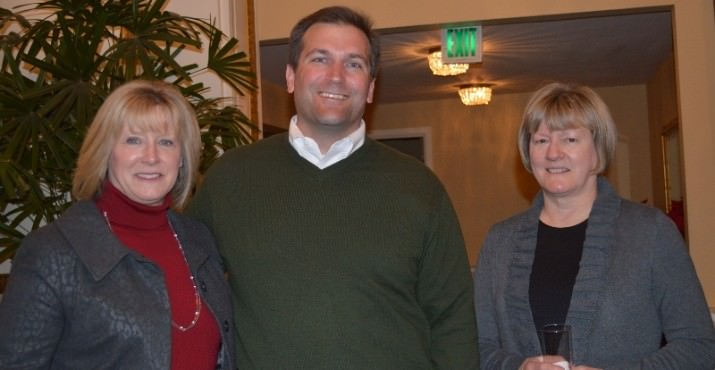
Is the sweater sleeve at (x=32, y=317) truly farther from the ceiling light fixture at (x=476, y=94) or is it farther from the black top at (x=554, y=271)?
the ceiling light fixture at (x=476, y=94)

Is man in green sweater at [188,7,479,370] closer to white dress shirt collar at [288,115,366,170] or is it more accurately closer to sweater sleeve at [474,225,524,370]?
white dress shirt collar at [288,115,366,170]

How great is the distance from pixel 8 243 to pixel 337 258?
1518 millimetres

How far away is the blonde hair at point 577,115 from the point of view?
2031 millimetres

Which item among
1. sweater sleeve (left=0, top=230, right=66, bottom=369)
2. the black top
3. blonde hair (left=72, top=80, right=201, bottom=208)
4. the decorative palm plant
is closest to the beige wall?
the decorative palm plant

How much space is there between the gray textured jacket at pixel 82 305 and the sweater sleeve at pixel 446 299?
0.67 meters

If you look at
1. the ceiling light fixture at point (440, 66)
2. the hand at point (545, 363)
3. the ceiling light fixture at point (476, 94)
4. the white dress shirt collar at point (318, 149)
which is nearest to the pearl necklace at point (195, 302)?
the white dress shirt collar at point (318, 149)

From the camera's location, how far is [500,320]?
6.77 ft

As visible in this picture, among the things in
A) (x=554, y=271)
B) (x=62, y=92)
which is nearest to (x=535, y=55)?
(x=62, y=92)

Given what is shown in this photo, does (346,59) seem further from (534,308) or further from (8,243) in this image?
(8,243)

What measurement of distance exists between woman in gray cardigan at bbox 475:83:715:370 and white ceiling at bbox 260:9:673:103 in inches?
104

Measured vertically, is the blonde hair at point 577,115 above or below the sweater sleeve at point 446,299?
above

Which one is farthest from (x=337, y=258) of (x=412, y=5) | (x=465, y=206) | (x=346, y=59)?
(x=465, y=206)

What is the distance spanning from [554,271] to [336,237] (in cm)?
61

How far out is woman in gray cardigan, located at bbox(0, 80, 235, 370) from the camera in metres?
1.58
